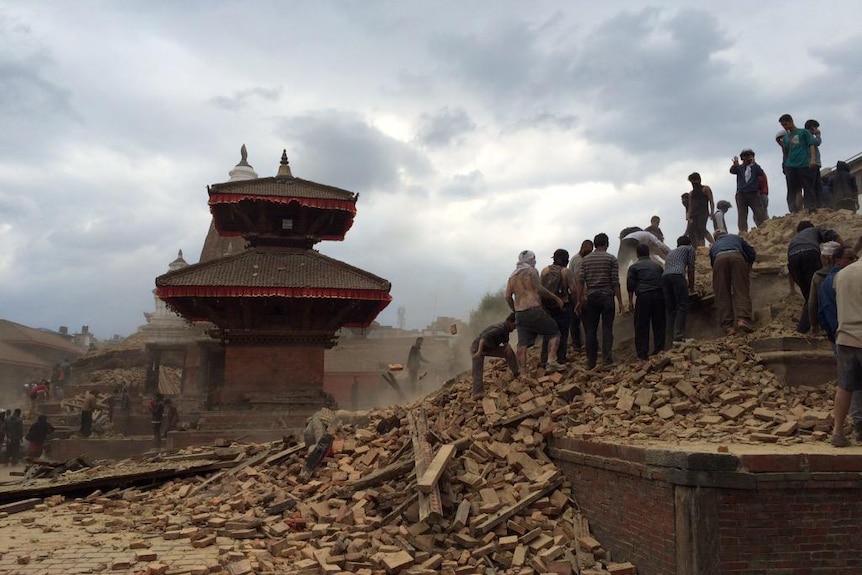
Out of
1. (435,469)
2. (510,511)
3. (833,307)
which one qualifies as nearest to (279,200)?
(435,469)

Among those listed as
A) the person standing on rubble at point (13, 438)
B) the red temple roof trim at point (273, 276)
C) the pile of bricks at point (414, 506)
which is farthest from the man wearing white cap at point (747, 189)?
the person standing on rubble at point (13, 438)

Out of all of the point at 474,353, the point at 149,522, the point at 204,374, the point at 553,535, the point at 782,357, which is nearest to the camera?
the point at 553,535

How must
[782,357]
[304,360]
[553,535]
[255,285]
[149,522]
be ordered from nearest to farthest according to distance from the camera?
1. [553,535]
2. [782,357]
3. [149,522]
4. [255,285]
5. [304,360]

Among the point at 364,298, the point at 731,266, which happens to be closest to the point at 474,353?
the point at 731,266

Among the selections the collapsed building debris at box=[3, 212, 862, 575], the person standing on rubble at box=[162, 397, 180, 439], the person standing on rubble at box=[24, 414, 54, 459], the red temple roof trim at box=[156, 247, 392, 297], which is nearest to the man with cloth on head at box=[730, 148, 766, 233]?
the collapsed building debris at box=[3, 212, 862, 575]

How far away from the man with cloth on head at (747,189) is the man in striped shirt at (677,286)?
4509 millimetres

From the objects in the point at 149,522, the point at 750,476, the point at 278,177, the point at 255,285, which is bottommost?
the point at 149,522

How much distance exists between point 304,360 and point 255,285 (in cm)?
256

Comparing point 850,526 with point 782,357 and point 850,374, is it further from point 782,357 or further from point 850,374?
point 782,357

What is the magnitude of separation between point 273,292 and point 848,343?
12598 millimetres

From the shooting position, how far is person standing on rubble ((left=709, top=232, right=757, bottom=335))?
884 centimetres

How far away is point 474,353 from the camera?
998 centimetres

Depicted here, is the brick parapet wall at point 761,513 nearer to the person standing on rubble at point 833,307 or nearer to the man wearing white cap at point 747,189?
the person standing on rubble at point 833,307

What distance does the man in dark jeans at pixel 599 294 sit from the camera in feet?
29.9
